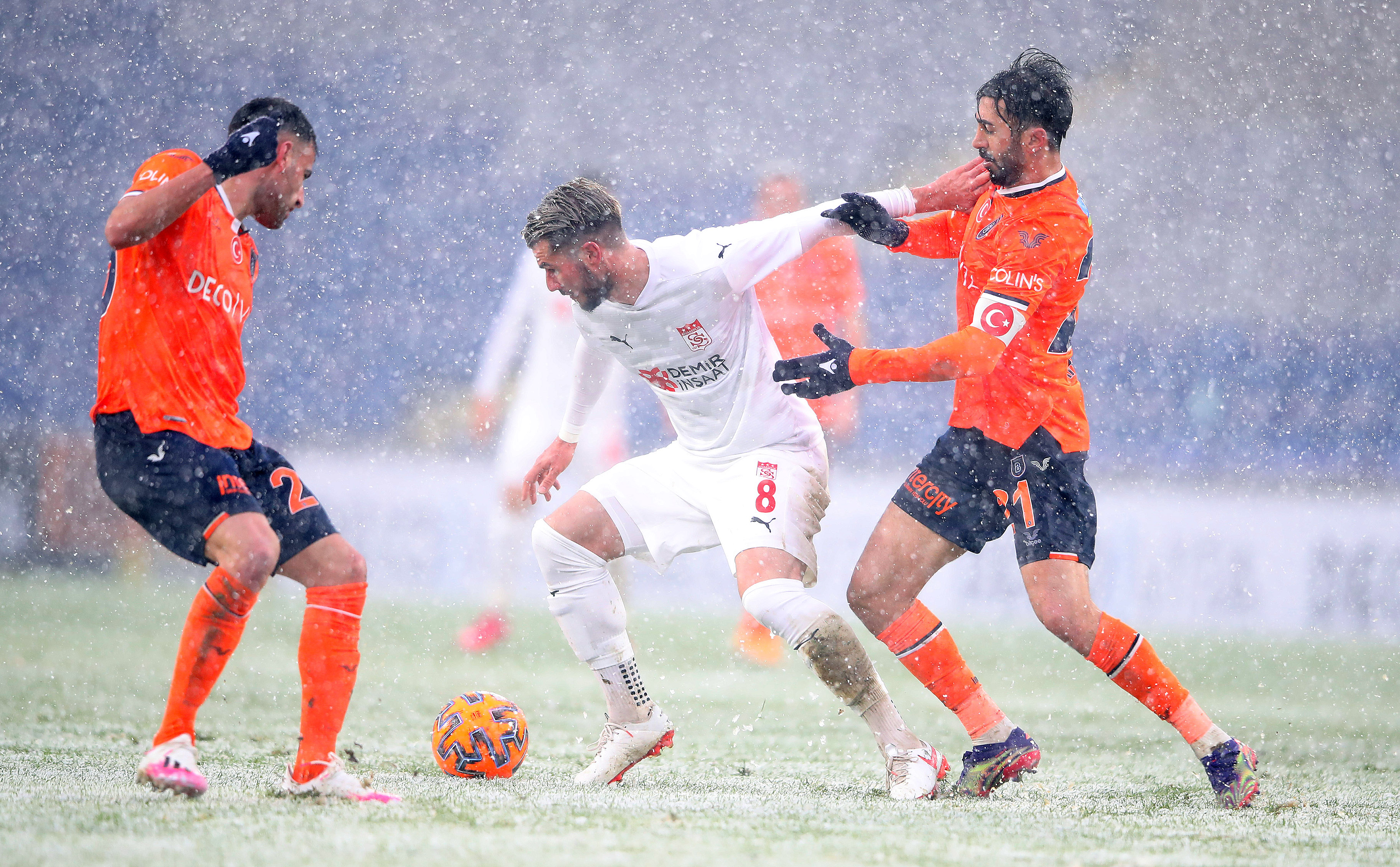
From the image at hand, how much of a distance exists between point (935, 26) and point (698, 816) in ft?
38.6

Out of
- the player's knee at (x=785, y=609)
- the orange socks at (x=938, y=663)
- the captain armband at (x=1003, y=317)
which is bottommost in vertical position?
the orange socks at (x=938, y=663)

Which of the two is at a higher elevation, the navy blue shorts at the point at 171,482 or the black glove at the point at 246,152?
the black glove at the point at 246,152

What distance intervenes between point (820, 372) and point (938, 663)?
921mm

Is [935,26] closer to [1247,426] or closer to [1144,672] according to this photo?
[1247,426]

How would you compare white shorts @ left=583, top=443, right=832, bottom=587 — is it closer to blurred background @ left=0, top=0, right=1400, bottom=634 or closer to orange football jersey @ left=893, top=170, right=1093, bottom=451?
orange football jersey @ left=893, top=170, right=1093, bottom=451

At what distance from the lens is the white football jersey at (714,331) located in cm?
330

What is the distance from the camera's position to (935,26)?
12867 millimetres

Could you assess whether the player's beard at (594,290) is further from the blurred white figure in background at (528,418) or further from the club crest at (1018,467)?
the blurred white figure in background at (528,418)

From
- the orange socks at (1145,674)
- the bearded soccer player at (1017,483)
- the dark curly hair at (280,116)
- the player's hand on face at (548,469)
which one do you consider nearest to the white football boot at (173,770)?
the player's hand on face at (548,469)

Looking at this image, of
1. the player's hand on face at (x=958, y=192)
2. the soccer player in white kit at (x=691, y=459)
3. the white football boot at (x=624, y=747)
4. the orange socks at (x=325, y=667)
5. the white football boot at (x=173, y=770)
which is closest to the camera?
the white football boot at (x=173, y=770)

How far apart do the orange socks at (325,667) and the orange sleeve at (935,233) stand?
185 cm

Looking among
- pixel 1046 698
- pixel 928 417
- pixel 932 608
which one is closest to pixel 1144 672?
pixel 1046 698

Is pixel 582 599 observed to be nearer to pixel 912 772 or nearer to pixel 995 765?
pixel 912 772

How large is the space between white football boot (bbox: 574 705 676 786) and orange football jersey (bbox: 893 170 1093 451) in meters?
1.19
